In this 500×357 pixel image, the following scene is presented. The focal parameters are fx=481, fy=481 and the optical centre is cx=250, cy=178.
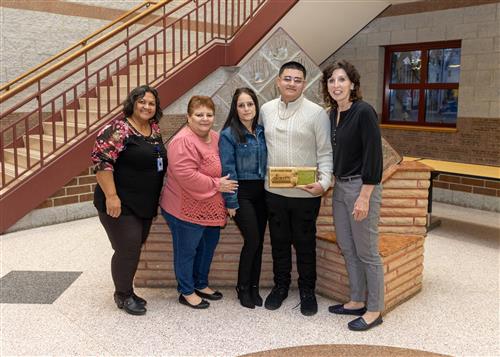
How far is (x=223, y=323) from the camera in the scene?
9.07 ft

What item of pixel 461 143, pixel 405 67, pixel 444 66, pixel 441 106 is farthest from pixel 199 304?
pixel 405 67

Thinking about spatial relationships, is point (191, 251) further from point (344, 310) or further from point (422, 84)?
point (422, 84)

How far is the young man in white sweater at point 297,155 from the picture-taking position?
2.64 meters

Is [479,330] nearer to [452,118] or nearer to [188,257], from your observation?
[188,257]

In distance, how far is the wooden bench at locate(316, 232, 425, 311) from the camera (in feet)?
9.68

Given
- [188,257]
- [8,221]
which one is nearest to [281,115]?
[188,257]

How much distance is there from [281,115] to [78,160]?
10.3ft

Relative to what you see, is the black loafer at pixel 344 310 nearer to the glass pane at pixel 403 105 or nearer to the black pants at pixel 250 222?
the black pants at pixel 250 222

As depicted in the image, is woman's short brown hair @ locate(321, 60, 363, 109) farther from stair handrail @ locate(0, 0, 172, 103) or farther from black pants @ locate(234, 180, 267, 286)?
stair handrail @ locate(0, 0, 172, 103)

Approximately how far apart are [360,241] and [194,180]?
0.97 meters

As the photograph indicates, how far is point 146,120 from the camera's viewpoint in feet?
9.07

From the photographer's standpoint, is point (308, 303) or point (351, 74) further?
point (308, 303)

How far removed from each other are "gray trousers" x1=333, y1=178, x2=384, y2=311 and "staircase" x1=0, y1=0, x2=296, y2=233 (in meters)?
3.26

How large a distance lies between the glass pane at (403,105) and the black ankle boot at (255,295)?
16.8ft
